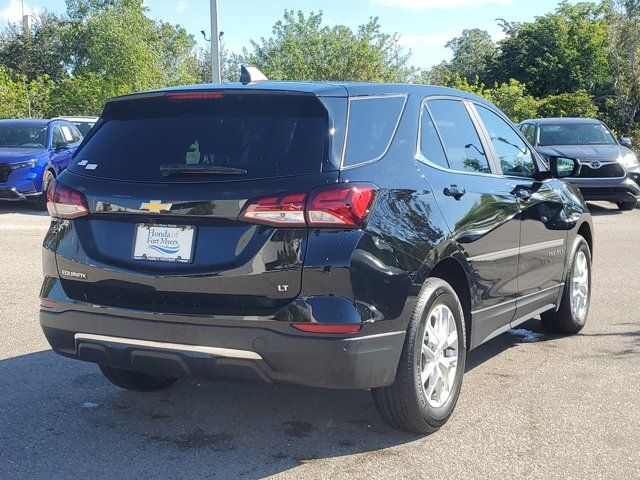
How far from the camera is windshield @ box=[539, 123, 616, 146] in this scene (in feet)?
51.6

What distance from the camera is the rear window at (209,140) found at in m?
3.66

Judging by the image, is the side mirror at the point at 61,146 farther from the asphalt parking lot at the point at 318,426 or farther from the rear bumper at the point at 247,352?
the rear bumper at the point at 247,352

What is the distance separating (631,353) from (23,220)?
1108 cm

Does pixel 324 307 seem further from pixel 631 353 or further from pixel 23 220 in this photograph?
pixel 23 220

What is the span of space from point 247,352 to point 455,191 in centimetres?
155

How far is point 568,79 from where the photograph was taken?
44781mm

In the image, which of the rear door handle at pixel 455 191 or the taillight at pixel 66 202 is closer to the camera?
the taillight at pixel 66 202

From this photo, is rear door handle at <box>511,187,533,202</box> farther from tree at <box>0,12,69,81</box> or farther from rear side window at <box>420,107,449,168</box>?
tree at <box>0,12,69,81</box>

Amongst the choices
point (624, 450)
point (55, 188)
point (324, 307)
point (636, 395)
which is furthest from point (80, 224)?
point (636, 395)

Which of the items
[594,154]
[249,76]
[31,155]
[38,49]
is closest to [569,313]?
[249,76]

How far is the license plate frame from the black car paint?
0.04 m

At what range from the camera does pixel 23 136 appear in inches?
622

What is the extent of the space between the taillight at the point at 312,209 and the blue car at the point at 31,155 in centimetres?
1121

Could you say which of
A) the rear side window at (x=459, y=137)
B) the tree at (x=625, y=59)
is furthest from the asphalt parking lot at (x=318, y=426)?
the tree at (x=625, y=59)
